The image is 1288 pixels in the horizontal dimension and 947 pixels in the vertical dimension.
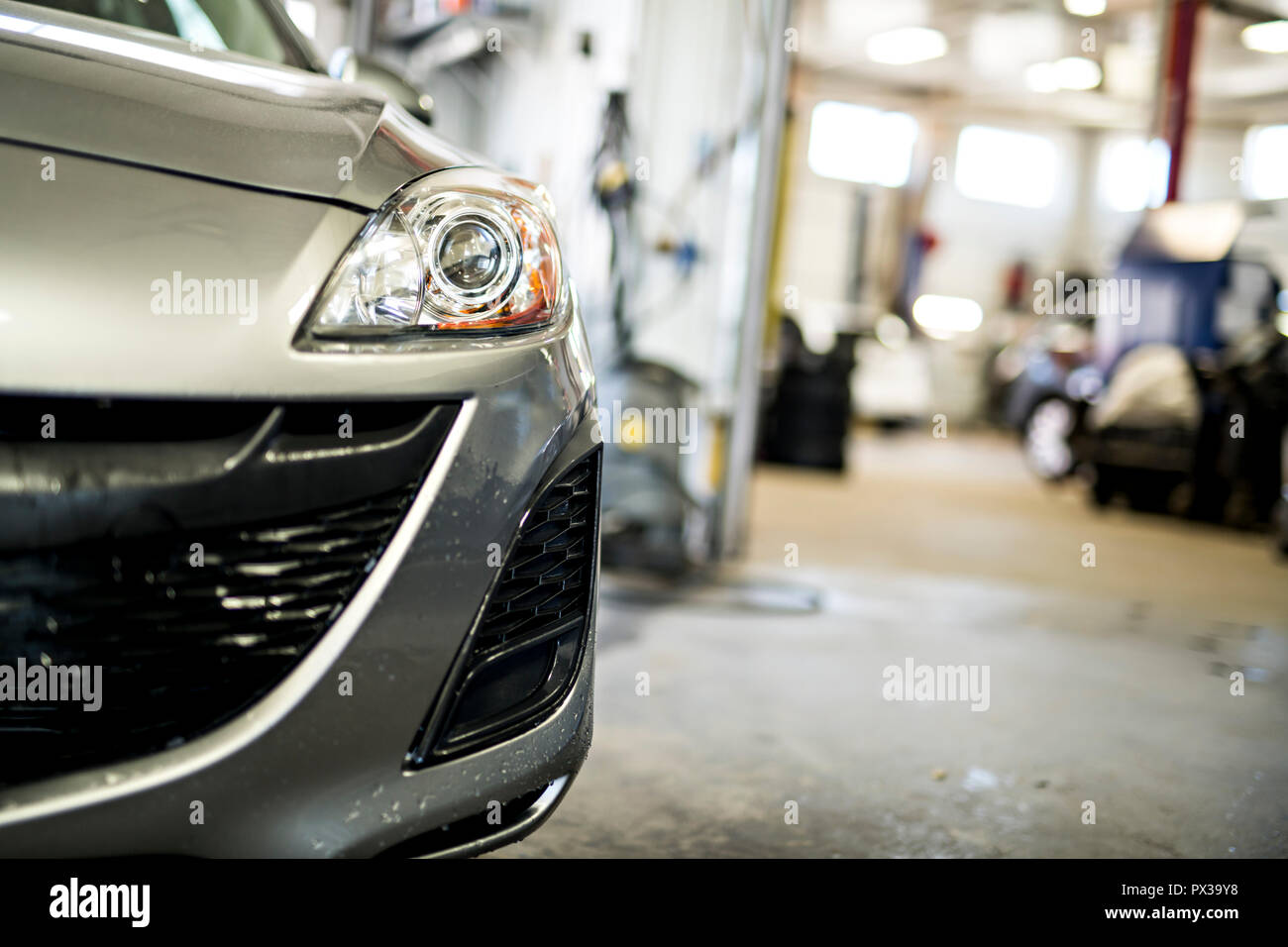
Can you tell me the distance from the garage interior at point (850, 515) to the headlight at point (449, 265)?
138 millimetres

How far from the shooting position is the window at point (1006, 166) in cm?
1647

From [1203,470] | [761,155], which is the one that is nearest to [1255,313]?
[1203,470]

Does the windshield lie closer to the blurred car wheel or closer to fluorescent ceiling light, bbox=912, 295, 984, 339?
the blurred car wheel

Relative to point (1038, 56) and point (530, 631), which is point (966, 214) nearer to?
point (1038, 56)

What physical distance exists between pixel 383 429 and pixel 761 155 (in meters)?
3.01

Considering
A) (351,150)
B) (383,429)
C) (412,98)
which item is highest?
(412,98)

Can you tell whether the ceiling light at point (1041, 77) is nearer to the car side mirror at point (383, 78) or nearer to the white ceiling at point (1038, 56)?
the white ceiling at point (1038, 56)

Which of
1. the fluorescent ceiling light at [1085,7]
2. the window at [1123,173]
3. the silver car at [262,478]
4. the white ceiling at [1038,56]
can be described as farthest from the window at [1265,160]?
the silver car at [262,478]

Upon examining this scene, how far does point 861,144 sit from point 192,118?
1620 cm

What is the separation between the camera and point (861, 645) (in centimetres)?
286

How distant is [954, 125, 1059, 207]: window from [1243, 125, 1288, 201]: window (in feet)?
8.69

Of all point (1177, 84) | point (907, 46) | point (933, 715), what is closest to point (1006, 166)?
point (907, 46)

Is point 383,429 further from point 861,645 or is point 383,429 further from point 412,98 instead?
point 861,645
